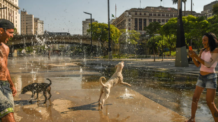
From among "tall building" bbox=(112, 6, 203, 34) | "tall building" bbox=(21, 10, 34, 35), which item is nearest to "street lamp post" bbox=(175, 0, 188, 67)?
"tall building" bbox=(112, 6, 203, 34)

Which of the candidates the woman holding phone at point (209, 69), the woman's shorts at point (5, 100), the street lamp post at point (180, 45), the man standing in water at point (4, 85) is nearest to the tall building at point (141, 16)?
the street lamp post at point (180, 45)

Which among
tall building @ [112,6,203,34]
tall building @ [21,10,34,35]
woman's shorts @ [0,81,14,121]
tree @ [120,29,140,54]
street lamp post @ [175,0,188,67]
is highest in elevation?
tall building @ [21,10,34,35]

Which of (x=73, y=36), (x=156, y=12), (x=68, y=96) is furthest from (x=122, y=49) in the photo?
(x=68, y=96)

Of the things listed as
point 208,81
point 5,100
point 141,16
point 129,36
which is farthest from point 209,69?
point 141,16

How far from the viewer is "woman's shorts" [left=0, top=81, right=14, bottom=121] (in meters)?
2.36

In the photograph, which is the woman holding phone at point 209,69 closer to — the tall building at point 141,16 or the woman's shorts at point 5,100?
the woman's shorts at point 5,100

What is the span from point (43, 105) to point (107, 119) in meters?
2.06

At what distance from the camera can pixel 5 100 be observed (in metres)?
2.40

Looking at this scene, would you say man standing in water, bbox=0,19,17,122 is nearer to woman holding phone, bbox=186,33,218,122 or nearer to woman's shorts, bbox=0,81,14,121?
woman's shorts, bbox=0,81,14,121

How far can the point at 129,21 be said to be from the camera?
115375 millimetres

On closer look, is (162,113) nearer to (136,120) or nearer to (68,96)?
(136,120)

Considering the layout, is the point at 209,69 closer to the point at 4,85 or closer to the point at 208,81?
the point at 208,81

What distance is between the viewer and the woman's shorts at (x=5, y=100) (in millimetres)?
2361

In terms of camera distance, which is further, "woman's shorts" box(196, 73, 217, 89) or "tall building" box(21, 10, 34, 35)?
"tall building" box(21, 10, 34, 35)
